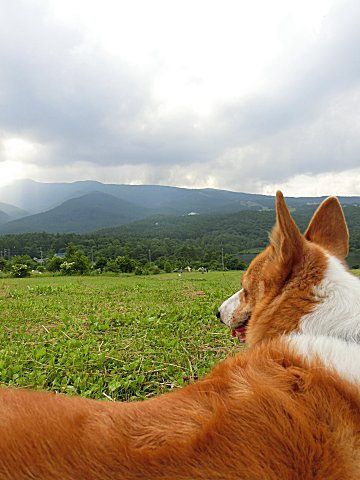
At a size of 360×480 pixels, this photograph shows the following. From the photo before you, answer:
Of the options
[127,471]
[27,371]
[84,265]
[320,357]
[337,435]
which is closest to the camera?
[127,471]

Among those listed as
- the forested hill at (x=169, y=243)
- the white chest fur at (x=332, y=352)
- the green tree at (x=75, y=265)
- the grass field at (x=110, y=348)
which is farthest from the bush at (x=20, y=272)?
the white chest fur at (x=332, y=352)

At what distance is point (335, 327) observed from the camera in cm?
143

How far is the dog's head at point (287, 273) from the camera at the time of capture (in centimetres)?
162

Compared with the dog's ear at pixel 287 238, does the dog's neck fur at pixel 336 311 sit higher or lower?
lower

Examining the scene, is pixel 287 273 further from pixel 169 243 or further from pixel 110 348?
pixel 169 243

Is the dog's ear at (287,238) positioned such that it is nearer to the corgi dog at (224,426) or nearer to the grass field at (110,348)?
the corgi dog at (224,426)

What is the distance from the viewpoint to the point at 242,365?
1207mm

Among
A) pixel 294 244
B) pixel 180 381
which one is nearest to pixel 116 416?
pixel 294 244

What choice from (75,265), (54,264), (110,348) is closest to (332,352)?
(110,348)

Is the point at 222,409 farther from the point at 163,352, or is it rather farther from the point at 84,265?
the point at 84,265

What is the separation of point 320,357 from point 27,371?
10.0ft

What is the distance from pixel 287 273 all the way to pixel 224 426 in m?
→ 1.06

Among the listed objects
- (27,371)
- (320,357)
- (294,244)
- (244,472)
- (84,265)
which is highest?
(294,244)

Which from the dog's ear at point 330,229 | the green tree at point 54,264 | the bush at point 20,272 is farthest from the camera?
the green tree at point 54,264
